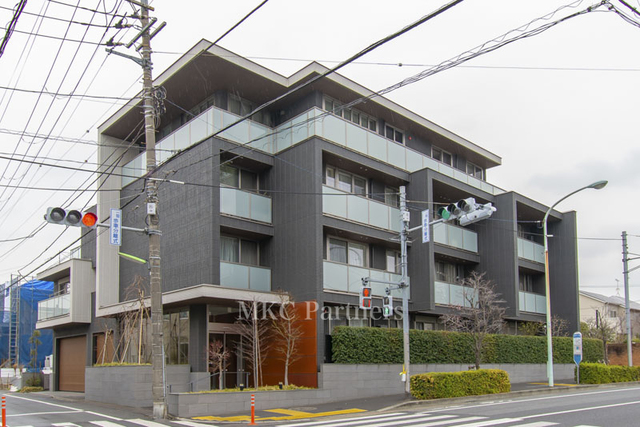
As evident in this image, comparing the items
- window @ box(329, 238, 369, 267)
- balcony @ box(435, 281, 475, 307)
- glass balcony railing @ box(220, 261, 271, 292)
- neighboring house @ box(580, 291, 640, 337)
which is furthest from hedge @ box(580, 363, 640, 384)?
neighboring house @ box(580, 291, 640, 337)

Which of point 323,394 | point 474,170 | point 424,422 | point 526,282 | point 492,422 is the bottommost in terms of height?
point 323,394

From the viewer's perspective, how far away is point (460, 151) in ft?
111

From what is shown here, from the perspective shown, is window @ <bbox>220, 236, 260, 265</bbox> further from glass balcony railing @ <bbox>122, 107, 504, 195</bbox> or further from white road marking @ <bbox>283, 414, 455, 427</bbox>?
white road marking @ <bbox>283, 414, 455, 427</bbox>

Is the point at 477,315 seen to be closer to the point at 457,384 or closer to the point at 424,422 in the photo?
the point at 457,384

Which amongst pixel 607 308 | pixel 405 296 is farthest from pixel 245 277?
pixel 607 308

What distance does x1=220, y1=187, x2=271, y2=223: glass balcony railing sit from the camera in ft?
75.8

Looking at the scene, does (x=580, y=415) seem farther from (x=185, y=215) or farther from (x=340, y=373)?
(x=185, y=215)

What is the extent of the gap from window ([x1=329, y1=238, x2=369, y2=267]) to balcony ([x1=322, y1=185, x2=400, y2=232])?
1249 millimetres

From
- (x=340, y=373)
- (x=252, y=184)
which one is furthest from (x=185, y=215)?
(x=340, y=373)

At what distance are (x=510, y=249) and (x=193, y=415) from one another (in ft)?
61.9

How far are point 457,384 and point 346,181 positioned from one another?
31.9ft

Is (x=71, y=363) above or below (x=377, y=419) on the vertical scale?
below

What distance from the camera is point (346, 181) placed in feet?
86.4

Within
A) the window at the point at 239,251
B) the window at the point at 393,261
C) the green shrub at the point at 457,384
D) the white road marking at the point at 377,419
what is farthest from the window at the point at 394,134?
the white road marking at the point at 377,419
